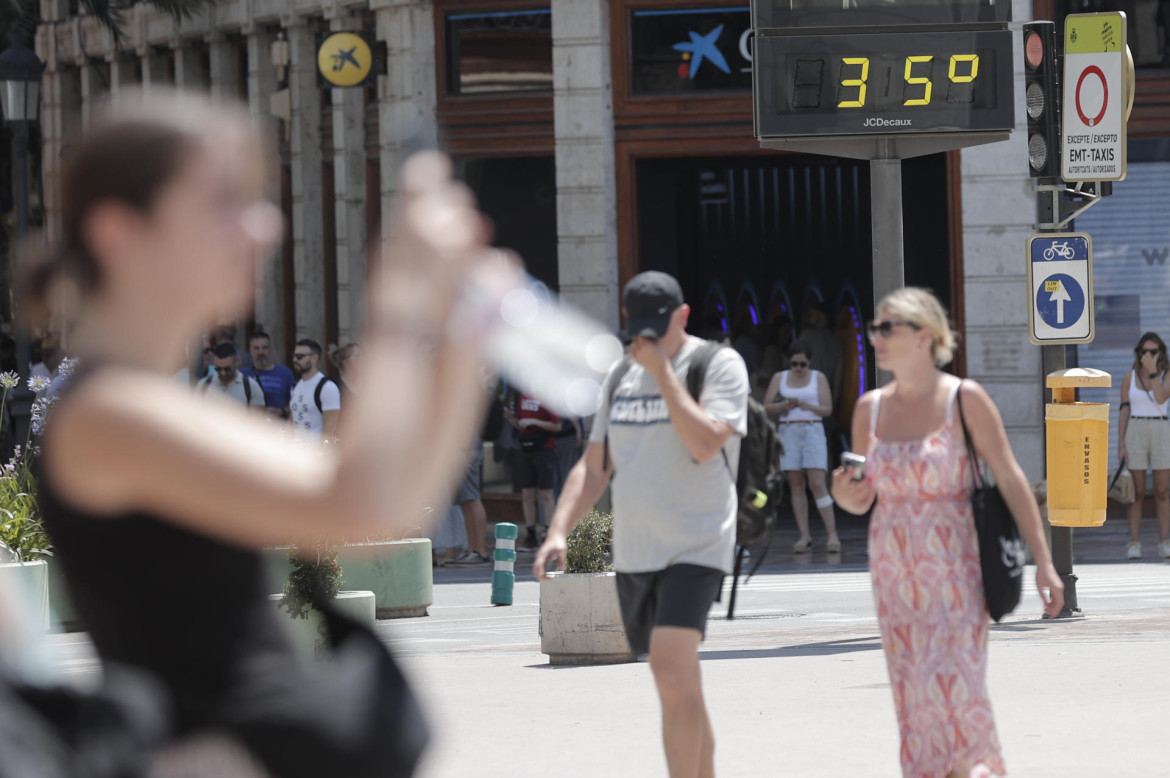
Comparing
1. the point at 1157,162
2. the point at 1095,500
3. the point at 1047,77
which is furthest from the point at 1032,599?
the point at 1157,162

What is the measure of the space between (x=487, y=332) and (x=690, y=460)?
12.5 ft

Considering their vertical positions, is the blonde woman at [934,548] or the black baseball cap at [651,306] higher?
the black baseball cap at [651,306]

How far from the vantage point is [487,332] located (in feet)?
7.36

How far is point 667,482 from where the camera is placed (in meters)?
5.99

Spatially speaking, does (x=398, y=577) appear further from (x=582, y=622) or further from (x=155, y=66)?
(x=155, y=66)

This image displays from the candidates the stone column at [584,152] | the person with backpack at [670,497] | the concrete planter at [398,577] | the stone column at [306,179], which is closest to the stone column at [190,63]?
the stone column at [306,179]

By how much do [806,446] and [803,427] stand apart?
18 centimetres

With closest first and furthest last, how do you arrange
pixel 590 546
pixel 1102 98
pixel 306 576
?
pixel 306 576 → pixel 590 546 → pixel 1102 98

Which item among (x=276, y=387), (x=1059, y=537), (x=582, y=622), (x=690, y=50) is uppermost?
(x=690, y=50)

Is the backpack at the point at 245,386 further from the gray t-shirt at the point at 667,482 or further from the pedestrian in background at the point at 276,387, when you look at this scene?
the gray t-shirt at the point at 667,482

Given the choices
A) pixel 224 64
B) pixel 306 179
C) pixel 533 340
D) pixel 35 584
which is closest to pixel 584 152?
pixel 306 179

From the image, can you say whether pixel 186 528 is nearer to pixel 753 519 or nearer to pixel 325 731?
pixel 325 731

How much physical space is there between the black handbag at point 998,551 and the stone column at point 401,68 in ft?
47.1

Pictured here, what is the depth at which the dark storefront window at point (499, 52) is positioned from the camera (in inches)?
772
